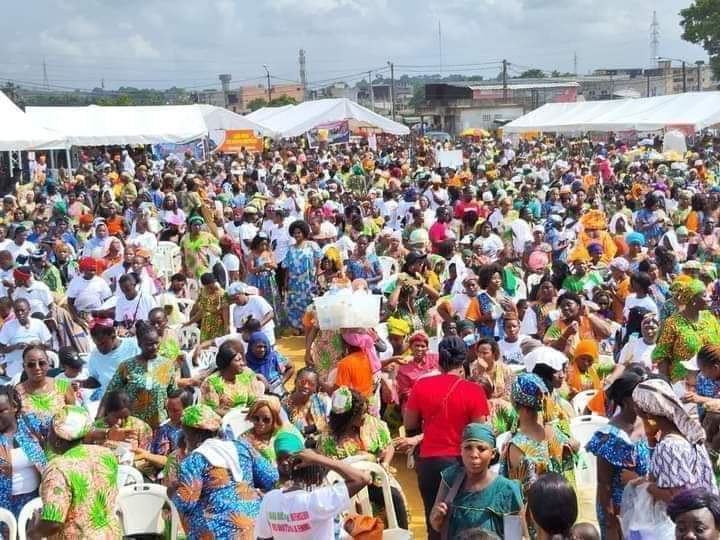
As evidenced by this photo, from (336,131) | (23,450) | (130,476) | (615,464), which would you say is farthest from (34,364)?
(336,131)

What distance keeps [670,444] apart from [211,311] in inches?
217

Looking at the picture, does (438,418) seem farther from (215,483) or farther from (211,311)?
(211,311)

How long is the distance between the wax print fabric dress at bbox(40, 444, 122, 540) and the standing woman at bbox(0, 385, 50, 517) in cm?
78

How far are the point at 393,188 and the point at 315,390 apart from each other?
11.7m

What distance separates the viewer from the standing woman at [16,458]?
16.5 feet

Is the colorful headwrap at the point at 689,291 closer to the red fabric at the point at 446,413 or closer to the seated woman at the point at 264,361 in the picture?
the red fabric at the point at 446,413

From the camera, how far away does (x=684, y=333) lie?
21.5 feet

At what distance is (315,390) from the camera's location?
646 cm

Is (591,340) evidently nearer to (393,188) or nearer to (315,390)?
(315,390)

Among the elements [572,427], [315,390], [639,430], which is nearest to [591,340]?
[572,427]

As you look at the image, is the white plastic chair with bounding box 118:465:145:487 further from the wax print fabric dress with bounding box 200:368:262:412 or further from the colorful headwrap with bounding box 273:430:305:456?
the colorful headwrap with bounding box 273:430:305:456

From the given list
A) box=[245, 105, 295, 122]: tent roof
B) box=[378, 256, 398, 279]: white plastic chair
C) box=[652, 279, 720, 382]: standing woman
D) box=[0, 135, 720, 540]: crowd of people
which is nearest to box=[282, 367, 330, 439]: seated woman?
box=[0, 135, 720, 540]: crowd of people

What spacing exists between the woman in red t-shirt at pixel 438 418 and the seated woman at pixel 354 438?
0.14m

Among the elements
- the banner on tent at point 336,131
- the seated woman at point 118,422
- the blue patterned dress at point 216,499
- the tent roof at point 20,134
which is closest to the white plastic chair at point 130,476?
the seated woman at point 118,422
